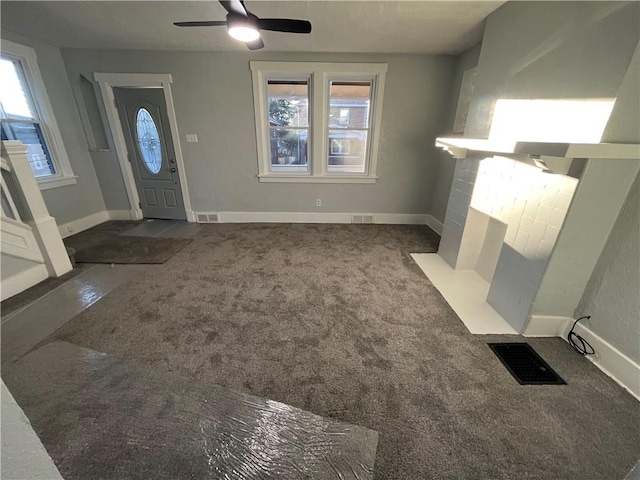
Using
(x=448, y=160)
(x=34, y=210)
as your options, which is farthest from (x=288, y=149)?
(x=34, y=210)

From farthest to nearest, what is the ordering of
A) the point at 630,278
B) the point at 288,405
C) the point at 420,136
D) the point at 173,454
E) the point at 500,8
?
the point at 420,136, the point at 500,8, the point at 630,278, the point at 288,405, the point at 173,454

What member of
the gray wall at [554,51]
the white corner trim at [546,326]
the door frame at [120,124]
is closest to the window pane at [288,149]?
the door frame at [120,124]

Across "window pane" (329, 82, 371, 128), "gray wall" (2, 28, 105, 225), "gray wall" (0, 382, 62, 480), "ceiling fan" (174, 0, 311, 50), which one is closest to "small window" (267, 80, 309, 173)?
"window pane" (329, 82, 371, 128)

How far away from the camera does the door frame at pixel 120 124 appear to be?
375cm

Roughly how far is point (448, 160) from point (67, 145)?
5663 millimetres

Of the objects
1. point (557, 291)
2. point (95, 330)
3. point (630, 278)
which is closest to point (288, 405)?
point (95, 330)

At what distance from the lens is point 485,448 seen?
50.2 inches

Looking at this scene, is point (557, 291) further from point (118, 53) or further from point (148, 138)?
point (118, 53)

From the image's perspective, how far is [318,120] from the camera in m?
3.90

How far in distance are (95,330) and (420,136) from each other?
14.7ft

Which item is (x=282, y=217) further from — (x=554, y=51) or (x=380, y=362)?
(x=554, y=51)

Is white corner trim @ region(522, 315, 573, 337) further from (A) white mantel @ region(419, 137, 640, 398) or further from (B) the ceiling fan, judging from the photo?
(B) the ceiling fan

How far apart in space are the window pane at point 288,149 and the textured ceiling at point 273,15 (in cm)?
107

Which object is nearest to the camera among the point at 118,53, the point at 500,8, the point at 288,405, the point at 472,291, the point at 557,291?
the point at 288,405
